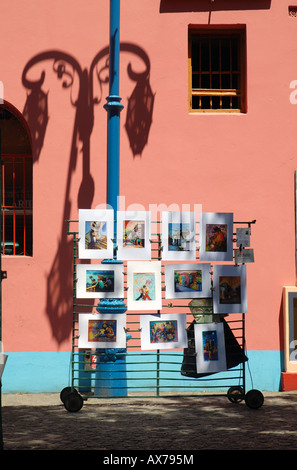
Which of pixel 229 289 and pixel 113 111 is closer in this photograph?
pixel 229 289

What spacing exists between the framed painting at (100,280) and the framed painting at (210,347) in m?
1.03

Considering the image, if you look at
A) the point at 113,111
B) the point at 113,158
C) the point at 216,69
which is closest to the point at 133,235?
the point at 113,158

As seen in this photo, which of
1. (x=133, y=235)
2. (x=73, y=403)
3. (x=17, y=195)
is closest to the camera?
(x=73, y=403)

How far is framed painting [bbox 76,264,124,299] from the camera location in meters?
7.19

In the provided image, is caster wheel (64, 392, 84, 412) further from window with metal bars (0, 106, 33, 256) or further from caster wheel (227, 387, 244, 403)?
window with metal bars (0, 106, 33, 256)

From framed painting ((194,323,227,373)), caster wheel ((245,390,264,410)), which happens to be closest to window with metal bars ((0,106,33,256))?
framed painting ((194,323,227,373))

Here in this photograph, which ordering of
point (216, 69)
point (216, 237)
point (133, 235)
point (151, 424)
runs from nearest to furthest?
point (151, 424)
point (133, 235)
point (216, 237)
point (216, 69)

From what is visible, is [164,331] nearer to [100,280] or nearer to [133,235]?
[100,280]

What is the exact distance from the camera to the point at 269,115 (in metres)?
8.91

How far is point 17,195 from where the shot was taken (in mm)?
9117

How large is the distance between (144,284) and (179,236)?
0.69 m

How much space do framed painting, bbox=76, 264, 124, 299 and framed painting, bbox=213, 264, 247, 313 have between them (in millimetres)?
1118

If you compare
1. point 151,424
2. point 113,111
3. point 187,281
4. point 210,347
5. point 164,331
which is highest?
point 113,111
